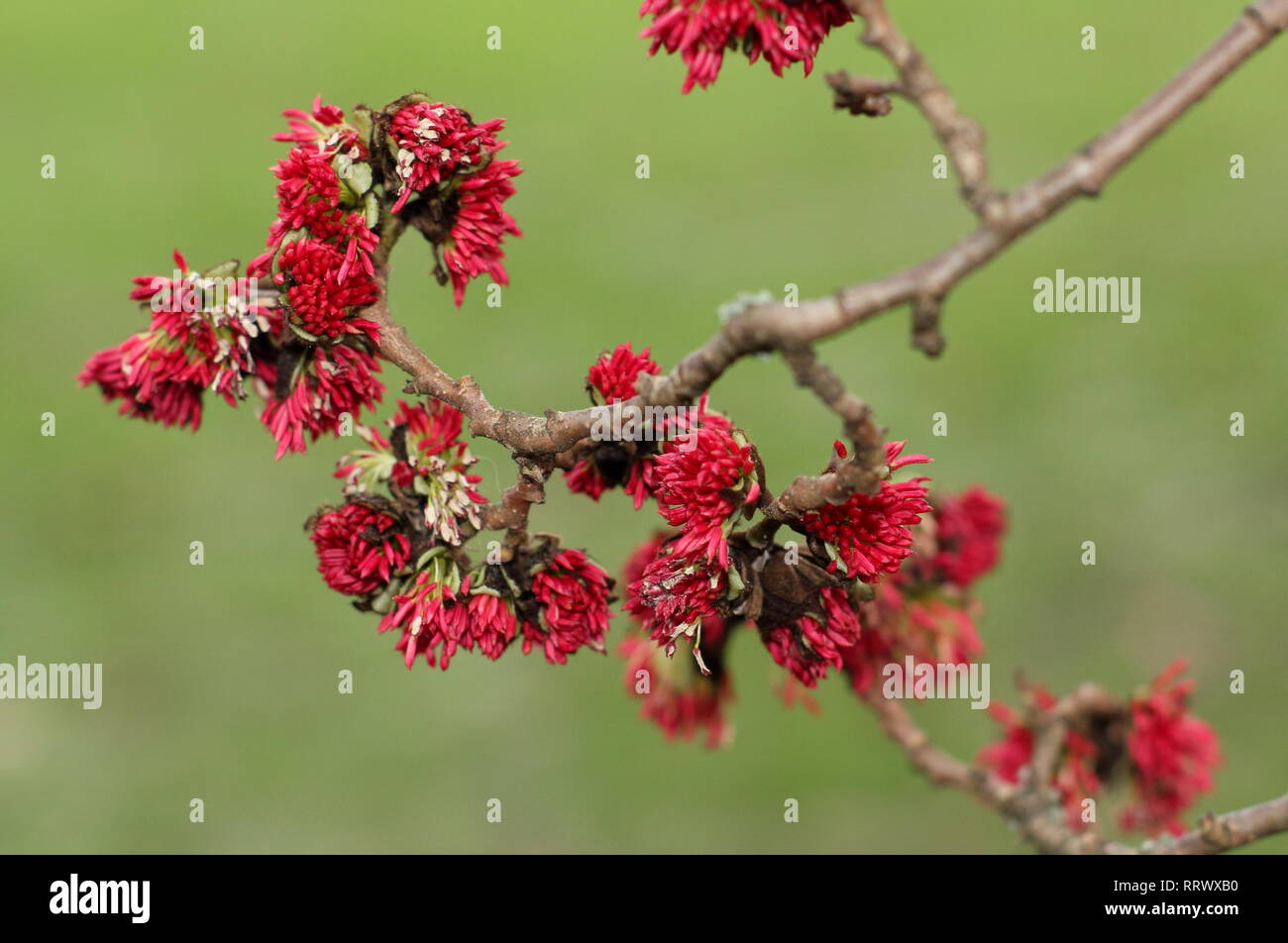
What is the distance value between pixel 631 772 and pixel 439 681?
0.50 m

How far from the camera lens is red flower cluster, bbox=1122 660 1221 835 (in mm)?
1376

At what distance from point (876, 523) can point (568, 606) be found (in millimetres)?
254

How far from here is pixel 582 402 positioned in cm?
345

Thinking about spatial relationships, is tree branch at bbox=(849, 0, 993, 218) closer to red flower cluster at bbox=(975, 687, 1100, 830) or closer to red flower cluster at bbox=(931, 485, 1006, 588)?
red flower cluster at bbox=(931, 485, 1006, 588)

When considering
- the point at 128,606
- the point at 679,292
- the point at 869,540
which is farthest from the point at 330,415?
the point at 679,292

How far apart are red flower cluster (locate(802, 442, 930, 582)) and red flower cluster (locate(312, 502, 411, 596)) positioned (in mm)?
340

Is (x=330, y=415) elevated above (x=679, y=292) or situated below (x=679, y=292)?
below

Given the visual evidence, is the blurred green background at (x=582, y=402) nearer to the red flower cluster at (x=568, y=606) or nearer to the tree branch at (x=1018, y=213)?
the red flower cluster at (x=568, y=606)

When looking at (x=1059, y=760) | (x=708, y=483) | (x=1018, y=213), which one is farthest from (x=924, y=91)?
(x=1059, y=760)

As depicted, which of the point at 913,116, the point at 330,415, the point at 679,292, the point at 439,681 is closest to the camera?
the point at 330,415

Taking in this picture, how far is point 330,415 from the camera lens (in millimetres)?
1050

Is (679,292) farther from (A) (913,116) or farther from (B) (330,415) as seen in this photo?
(B) (330,415)

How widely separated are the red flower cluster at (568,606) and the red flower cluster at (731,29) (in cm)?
38

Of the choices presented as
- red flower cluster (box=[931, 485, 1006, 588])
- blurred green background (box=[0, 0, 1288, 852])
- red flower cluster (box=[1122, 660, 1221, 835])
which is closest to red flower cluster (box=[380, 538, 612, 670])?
red flower cluster (box=[931, 485, 1006, 588])
